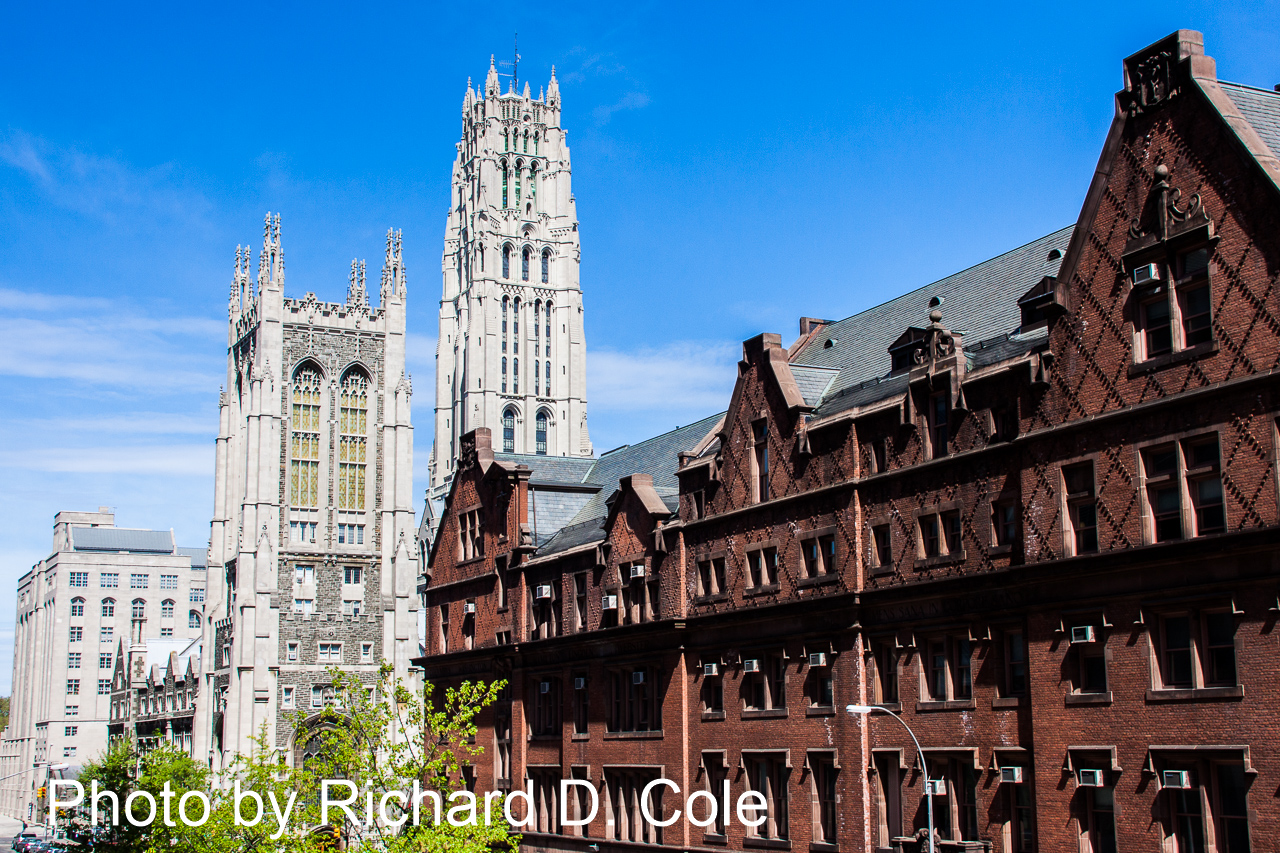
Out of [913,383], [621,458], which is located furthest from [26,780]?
[913,383]

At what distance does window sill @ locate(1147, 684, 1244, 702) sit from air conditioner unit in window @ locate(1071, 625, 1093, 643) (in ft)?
6.30

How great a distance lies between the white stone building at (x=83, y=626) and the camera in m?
178

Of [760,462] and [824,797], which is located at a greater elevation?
[760,462]

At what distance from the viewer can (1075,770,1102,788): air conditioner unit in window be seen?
33125mm

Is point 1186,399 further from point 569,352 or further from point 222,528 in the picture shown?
point 569,352

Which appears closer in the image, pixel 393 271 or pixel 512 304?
pixel 393 271

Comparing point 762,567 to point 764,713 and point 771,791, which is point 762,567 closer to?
point 764,713

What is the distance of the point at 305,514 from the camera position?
120500 millimetres

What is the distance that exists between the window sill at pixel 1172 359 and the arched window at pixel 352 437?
95948 mm

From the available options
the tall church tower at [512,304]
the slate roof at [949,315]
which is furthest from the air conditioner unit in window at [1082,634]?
the tall church tower at [512,304]

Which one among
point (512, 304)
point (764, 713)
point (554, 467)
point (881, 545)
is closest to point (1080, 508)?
point (881, 545)

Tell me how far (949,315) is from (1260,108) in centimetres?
1306

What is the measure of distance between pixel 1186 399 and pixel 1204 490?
203 centimetres

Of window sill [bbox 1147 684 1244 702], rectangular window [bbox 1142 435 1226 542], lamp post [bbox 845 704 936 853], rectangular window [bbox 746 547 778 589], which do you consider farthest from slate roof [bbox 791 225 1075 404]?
window sill [bbox 1147 684 1244 702]
